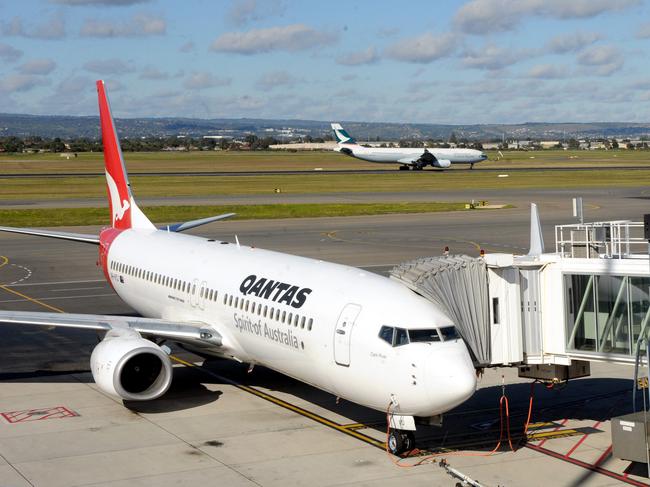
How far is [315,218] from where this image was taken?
276ft

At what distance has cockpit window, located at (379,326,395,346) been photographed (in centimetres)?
2003

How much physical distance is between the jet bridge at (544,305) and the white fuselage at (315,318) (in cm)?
102

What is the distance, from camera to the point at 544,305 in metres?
22.1

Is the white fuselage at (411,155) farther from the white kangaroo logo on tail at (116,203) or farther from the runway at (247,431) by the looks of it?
the runway at (247,431)

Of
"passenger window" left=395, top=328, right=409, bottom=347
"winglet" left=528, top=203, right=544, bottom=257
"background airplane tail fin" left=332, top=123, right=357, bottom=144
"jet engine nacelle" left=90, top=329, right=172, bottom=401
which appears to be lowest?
"jet engine nacelle" left=90, top=329, right=172, bottom=401

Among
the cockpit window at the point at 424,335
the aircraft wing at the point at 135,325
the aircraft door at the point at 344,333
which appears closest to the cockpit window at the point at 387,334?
the cockpit window at the point at 424,335

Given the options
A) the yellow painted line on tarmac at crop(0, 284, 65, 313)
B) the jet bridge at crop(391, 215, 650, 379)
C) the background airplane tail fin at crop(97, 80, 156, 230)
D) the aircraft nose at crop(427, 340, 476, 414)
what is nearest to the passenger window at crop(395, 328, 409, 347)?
the aircraft nose at crop(427, 340, 476, 414)

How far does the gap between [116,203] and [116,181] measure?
0.88 meters

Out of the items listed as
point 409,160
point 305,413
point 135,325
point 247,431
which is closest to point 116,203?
point 135,325

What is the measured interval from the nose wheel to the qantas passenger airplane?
0.03 metres

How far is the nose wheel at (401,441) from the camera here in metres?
20.5

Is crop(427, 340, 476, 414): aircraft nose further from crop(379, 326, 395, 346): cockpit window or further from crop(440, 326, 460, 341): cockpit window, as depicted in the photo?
crop(379, 326, 395, 346): cockpit window

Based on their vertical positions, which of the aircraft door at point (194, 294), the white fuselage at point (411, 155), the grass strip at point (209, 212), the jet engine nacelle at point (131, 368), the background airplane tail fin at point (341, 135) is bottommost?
the jet engine nacelle at point (131, 368)

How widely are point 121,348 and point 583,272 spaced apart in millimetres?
11438
